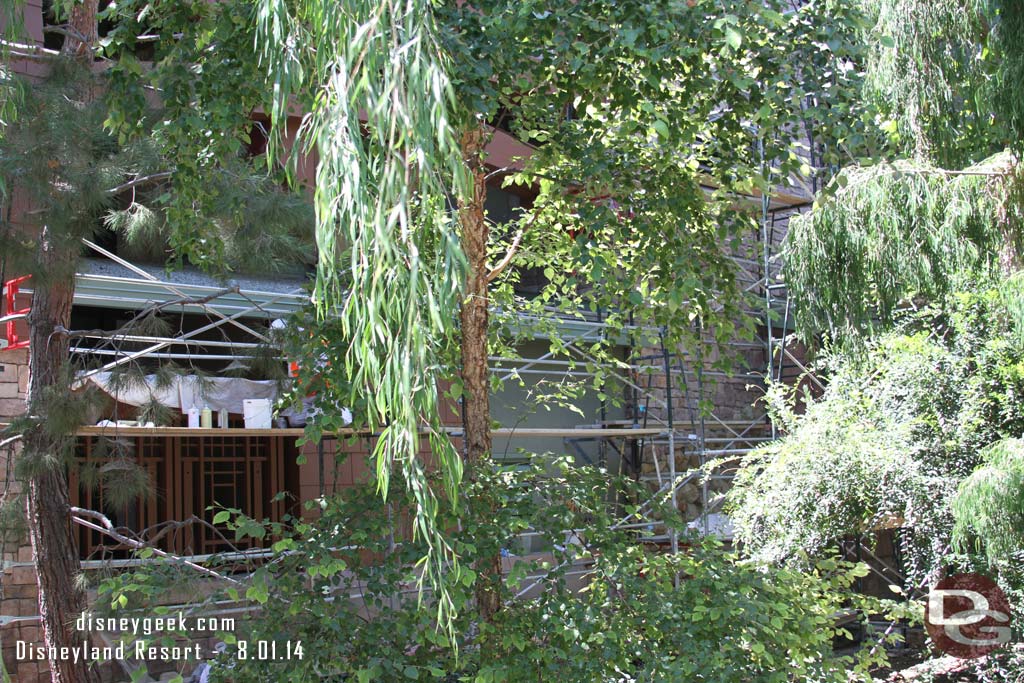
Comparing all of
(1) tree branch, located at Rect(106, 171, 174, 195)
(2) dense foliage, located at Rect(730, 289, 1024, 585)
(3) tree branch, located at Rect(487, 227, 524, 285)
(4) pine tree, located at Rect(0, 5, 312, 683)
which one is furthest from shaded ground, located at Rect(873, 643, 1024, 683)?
(1) tree branch, located at Rect(106, 171, 174, 195)

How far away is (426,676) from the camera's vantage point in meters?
5.08

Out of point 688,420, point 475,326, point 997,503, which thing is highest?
point 475,326

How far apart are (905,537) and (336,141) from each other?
290 inches

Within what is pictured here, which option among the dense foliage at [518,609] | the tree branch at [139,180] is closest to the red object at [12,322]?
the tree branch at [139,180]

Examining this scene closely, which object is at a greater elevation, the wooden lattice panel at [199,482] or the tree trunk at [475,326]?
the tree trunk at [475,326]

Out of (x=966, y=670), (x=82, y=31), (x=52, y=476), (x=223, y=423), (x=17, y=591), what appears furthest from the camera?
(x=966, y=670)

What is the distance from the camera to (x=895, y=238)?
6453 mm

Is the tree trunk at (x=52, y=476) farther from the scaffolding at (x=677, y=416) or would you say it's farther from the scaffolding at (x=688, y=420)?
the scaffolding at (x=688, y=420)

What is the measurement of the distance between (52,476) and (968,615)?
23.1ft

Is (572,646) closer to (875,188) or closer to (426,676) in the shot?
(426,676)

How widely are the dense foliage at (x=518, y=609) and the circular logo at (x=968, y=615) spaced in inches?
134

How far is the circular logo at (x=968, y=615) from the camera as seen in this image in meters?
8.35

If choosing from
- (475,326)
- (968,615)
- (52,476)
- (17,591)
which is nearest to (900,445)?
(968,615)

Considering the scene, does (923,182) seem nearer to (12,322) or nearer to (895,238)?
(895,238)
